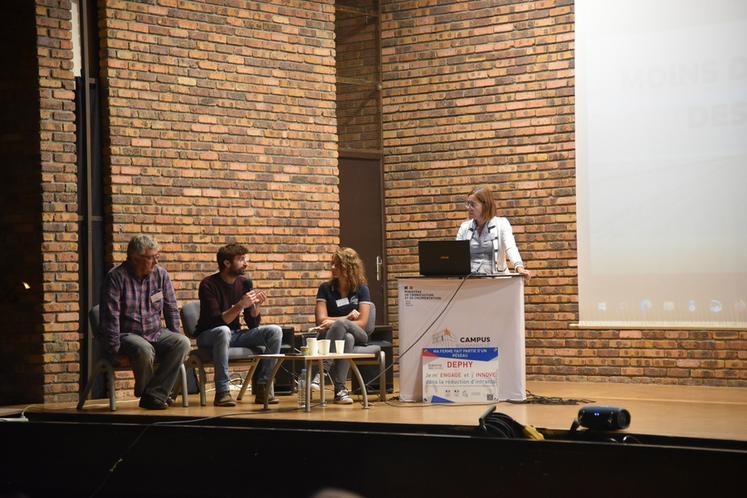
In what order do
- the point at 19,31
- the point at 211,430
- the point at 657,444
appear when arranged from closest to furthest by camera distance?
the point at 657,444
the point at 211,430
the point at 19,31

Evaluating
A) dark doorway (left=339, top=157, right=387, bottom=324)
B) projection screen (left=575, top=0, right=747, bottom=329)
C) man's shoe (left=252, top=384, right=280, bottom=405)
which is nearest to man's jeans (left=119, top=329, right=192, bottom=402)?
man's shoe (left=252, top=384, right=280, bottom=405)

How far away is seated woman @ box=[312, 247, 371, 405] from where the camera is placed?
7.49 m

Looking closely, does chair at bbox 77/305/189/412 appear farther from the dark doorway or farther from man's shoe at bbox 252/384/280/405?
the dark doorway

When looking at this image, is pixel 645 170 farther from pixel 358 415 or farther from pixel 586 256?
pixel 358 415

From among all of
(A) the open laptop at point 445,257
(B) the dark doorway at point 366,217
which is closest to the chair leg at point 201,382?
(A) the open laptop at point 445,257

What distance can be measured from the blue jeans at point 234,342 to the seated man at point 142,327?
0.70 ft

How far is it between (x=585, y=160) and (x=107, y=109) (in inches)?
166

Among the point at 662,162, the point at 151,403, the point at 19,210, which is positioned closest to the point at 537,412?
the point at 151,403

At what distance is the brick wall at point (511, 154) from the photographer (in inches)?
357

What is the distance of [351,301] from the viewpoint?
777cm

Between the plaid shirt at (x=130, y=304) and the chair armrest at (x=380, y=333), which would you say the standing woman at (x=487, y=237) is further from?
the plaid shirt at (x=130, y=304)

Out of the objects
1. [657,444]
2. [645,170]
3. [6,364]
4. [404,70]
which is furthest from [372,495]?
[404,70]

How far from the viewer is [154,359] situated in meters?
7.04

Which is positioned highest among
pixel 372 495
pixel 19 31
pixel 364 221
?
pixel 19 31
